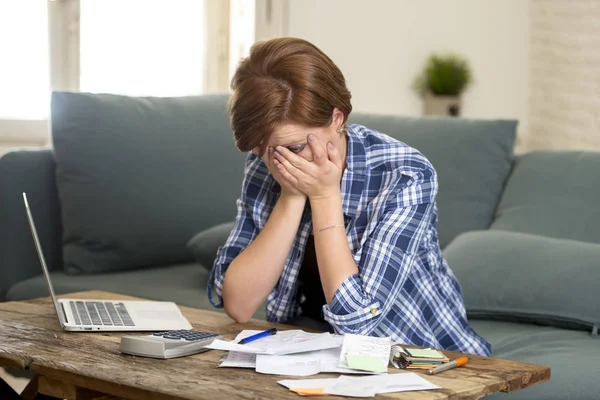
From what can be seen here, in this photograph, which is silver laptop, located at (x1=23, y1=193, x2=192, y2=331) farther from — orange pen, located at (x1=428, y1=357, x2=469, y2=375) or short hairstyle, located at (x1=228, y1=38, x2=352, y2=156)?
orange pen, located at (x1=428, y1=357, x2=469, y2=375)

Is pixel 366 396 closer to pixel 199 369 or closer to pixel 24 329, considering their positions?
pixel 199 369

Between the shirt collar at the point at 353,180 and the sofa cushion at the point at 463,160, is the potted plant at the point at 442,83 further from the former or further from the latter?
the shirt collar at the point at 353,180

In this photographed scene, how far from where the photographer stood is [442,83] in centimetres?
481

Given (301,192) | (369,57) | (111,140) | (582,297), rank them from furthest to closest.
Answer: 1. (369,57)
2. (111,140)
3. (582,297)
4. (301,192)

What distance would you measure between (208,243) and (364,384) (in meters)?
1.42

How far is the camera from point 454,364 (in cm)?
132

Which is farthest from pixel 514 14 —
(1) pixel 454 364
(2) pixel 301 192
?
(1) pixel 454 364

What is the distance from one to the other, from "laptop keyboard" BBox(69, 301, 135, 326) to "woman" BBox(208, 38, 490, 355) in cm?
19

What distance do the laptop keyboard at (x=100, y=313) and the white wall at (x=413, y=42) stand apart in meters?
2.86

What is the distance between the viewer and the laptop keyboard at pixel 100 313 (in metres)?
1.59

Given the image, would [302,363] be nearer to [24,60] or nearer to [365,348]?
[365,348]

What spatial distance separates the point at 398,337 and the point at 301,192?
316 mm

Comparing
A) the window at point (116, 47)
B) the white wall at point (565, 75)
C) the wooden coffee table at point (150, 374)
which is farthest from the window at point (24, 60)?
the white wall at point (565, 75)

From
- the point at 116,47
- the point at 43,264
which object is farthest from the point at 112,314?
the point at 116,47
